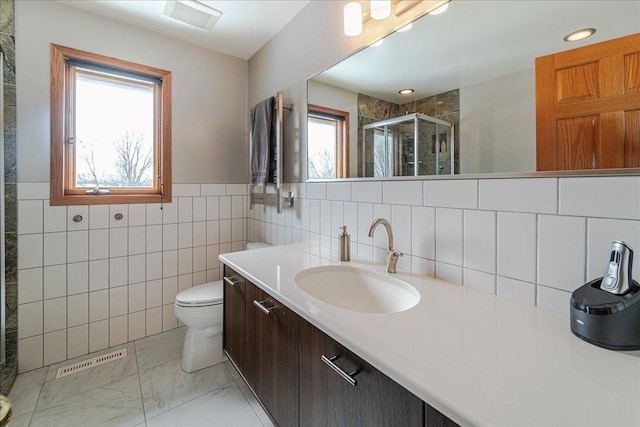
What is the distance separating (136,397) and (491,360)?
1.74m

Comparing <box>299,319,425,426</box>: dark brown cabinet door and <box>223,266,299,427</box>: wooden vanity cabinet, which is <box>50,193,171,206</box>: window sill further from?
<box>299,319,425,426</box>: dark brown cabinet door

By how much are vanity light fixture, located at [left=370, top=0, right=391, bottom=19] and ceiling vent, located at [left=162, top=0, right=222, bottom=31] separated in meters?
1.12

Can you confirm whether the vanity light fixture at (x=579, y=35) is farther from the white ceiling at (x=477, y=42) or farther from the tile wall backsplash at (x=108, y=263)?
the tile wall backsplash at (x=108, y=263)

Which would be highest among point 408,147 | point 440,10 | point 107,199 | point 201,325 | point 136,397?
point 440,10

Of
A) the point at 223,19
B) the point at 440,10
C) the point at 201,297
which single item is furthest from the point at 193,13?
the point at 201,297

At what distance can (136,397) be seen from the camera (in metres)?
1.48

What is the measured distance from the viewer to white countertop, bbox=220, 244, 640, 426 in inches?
16.8

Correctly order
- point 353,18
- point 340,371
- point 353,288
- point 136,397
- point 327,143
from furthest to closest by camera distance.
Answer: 1. point 327,143
2. point 136,397
3. point 353,18
4. point 353,288
5. point 340,371

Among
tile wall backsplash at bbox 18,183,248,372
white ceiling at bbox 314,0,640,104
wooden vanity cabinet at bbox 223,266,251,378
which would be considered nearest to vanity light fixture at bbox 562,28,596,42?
white ceiling at bbox 314,0,640,104

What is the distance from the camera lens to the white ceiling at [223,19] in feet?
5.64

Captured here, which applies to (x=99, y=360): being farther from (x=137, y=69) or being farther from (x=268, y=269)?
(x=137, y=69)

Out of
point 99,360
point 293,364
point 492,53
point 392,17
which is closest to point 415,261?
point 293,364

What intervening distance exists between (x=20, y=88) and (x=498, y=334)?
2524 millimetres

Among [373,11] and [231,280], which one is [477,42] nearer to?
[373,11]
